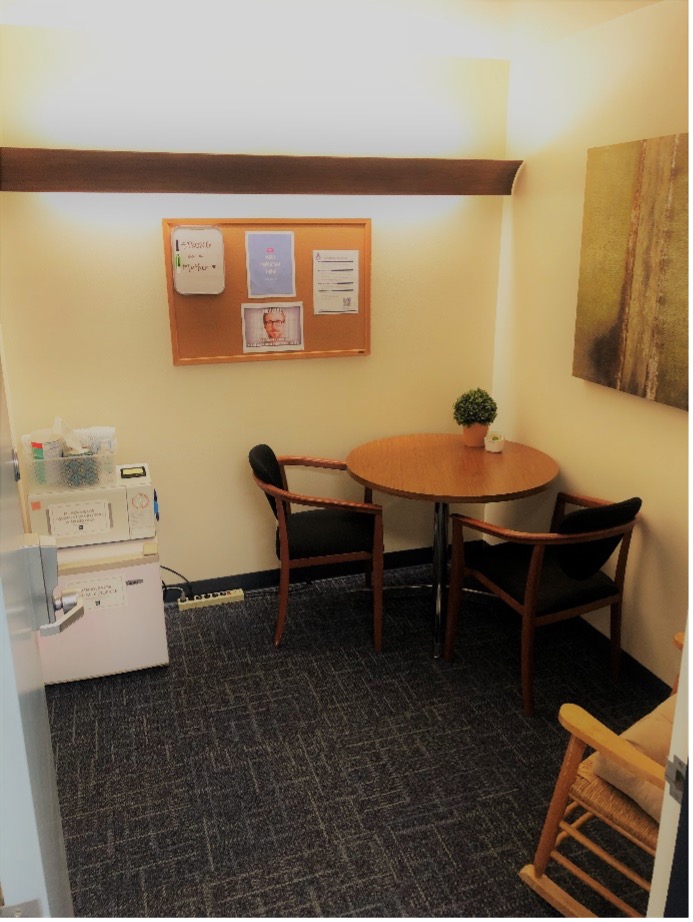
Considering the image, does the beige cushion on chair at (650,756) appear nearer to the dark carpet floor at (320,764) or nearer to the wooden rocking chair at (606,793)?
the wooden rocking chair at (606,793)

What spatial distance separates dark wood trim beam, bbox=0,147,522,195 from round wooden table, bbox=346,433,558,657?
1250 millimetres

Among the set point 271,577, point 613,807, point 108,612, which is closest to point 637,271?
point 613,807

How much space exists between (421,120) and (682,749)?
332 cm

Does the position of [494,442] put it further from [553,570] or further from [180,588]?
[180,588]

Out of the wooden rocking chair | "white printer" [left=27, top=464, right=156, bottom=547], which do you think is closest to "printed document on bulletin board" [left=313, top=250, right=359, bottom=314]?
"white printer" [left=27, top=464, right=156, bottom=547]

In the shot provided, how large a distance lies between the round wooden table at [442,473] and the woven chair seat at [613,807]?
1.25 meters

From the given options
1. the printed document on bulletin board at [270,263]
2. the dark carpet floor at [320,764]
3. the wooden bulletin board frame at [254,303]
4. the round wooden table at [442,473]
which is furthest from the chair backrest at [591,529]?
the printed document on bulletin board at [270,263]

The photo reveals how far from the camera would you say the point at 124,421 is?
3.58 metres

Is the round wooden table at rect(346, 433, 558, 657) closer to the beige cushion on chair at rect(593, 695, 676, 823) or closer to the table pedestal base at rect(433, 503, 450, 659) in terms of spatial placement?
the table pedestal base at rect(433, 503, 450, 659)

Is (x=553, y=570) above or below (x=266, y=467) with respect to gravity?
below

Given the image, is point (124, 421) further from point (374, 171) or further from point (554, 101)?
point (554, 101)

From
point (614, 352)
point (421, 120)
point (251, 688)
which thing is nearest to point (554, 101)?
point (421, 120)

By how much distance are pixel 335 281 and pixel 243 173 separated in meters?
0.69

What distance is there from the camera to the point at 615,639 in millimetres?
3160
